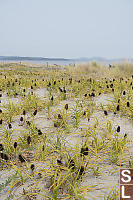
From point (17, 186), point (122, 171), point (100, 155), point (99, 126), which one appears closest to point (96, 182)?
point (122, 171)

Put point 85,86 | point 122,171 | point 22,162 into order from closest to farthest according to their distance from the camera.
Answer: point 122,171
point 22,162
point 85,86

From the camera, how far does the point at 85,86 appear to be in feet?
20.2

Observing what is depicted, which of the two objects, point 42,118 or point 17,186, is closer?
point 17,186

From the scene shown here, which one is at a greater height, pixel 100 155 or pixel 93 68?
pixel 93 68

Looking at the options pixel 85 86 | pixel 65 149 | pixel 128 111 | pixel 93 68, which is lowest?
pixel 65 149

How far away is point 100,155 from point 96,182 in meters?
0.51

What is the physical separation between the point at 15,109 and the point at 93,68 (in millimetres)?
9981

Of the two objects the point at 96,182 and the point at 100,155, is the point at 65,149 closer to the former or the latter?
the point at 100,155

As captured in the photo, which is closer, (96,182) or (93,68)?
(96,182)

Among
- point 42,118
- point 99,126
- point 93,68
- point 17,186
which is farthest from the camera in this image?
point 93,68

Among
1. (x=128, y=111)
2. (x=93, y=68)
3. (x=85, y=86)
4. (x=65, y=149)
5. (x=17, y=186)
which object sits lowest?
(x=17, y=186)

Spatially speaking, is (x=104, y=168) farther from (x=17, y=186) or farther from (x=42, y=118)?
(x=42, y=118)

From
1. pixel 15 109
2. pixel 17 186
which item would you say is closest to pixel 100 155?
pixel 17 186

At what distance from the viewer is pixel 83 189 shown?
1.76 meters
